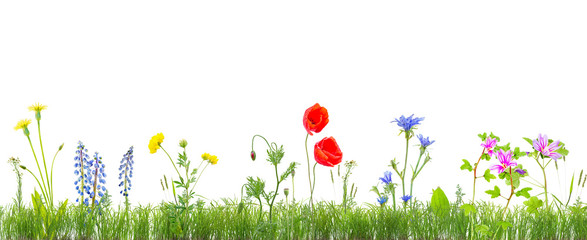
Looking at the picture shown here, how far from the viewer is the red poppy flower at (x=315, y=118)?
2707mm

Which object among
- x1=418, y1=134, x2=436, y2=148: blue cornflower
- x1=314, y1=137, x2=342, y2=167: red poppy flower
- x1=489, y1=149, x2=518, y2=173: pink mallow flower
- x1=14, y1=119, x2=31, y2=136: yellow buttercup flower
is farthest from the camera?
x1=14, y1=119, x2=31, y2=136: yellow buttercup flower

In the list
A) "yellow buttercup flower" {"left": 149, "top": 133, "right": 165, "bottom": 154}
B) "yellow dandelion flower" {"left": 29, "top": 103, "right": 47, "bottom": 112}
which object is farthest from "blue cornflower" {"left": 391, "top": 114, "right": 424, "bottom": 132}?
"yellow dandelion flower" {"left": 29, "top": 103, "right": 47, "bottom": 112}

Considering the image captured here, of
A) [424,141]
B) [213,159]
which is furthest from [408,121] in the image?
[213,159]

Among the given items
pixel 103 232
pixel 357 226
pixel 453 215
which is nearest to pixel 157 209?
pixel 103 232

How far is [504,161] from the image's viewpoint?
286cm

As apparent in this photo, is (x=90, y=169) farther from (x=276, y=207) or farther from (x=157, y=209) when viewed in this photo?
(x=276, y=207)

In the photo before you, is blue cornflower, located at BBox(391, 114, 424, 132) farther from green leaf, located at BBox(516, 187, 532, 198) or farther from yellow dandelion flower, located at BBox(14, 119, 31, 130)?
yellow dandelion flower, located at BBox(14, 119, 31, 130)

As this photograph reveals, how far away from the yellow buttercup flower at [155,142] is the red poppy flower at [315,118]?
0.91m

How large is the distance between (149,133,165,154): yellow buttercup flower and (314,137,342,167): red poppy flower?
0.97m

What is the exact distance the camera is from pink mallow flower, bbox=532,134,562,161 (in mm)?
3027

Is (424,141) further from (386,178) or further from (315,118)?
(315,118)

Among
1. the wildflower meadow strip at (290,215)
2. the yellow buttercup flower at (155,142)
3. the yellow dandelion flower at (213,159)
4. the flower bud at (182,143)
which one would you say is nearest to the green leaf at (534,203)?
the wildflower meadow strip at (290,215)

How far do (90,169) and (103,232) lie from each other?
1.38 ft

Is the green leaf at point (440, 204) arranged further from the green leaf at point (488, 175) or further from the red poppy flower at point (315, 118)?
the red poppy flower at point (315, 118)
